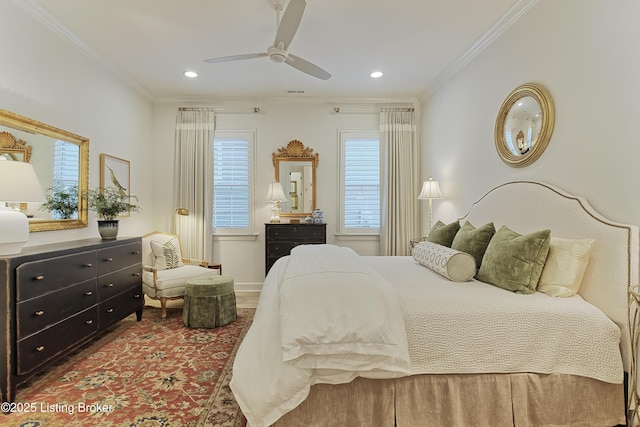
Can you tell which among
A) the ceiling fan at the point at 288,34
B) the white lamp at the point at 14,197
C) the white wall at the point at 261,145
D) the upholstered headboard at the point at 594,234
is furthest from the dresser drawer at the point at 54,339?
the upholstered headboard at the point at 594,234

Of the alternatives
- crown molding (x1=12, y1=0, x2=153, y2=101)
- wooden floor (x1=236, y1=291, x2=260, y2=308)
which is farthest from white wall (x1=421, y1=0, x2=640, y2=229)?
crown molding (x1=12, y1=0, x2=153, y2=101)

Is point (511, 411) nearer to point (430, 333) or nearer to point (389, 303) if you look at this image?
point (430, 333)

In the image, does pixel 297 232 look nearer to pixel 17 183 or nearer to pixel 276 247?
pixel 276 247

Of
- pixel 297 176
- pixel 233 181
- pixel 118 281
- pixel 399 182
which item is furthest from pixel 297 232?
pixel 118 281

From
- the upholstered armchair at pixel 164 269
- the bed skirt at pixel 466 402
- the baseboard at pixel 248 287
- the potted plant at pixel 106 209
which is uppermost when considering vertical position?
the potted plant at pixel 106 209

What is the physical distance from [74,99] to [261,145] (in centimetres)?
230

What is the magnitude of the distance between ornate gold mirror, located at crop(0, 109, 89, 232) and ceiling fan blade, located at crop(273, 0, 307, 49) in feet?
7.21

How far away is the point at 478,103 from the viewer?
328 centimetres

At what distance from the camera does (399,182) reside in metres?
4.73

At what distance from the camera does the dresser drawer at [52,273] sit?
6.61 ft

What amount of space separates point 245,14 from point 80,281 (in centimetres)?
265

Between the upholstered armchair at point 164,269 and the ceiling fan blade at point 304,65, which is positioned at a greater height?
the ceiling fan blade at point 304,65

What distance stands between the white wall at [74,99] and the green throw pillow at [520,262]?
12.0ft

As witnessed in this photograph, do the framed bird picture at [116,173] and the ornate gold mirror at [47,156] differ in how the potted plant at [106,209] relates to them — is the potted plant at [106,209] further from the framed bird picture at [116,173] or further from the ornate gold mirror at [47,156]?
the framed bird picture at [116,173]
